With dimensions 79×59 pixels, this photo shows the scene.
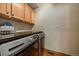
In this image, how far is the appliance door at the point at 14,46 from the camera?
0.77 metres

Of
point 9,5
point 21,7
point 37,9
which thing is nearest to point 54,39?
point 37,9

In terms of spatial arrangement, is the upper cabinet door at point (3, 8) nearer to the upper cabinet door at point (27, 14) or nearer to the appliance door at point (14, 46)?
the upper cabinet door at point (27, 14)

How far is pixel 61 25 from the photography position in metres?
1.20

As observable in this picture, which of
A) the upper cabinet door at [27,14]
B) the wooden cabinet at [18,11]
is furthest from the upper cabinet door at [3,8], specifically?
the upper cabinet door at [27,14]

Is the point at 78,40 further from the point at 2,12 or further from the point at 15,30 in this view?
the point at 2,12

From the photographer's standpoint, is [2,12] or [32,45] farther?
[2,12]

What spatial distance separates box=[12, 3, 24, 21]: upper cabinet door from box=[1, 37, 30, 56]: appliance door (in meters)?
0.41

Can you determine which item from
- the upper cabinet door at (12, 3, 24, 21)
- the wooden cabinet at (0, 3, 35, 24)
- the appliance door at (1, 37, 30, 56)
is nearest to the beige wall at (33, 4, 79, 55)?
the wooden cabinet at (0, 3, 35, 24)

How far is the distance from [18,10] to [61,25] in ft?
1.64

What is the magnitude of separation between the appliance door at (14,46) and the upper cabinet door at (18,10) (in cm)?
41

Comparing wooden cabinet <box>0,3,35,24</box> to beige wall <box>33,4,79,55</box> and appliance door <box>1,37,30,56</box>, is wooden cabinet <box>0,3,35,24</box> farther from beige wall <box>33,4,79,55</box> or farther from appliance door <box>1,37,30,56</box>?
appliance door <box>1,37,30,56</box>

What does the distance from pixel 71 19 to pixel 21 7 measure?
1.73 feet

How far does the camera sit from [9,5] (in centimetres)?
124

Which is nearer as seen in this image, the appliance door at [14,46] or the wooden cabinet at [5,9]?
the appliance door at [14,46]
